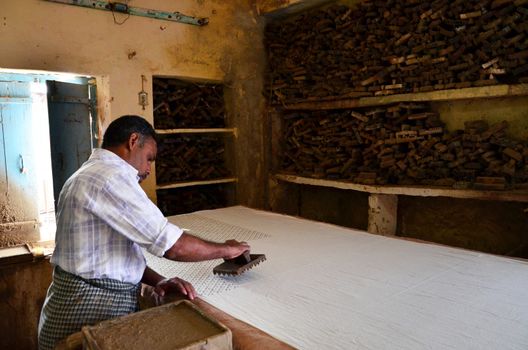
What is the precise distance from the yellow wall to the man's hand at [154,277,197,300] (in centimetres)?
247

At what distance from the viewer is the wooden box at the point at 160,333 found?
3.63ft

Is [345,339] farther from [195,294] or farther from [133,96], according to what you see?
[133,96]

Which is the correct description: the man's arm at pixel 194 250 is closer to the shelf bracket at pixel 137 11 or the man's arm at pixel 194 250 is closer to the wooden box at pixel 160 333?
the wooden box at pixel 160 333

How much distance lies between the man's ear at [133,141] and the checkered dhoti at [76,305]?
57cm

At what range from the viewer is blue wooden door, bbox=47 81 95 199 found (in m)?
4.49

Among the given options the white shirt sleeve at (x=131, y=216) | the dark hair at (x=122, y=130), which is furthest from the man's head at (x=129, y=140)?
the white shirt sleeve at (x=131, y=216)

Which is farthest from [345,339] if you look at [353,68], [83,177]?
[353,68]

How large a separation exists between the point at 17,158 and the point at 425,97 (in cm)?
388

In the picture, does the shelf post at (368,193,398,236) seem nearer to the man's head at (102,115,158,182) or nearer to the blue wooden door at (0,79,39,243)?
the man's head at (102,115,158,182)

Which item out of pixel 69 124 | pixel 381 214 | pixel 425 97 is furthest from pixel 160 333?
pixel 69 124

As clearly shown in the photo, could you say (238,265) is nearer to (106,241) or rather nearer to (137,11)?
(106,241)

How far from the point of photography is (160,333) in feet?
3.84

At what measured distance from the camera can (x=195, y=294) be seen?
1689 mm

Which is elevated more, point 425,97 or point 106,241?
point 425,97
